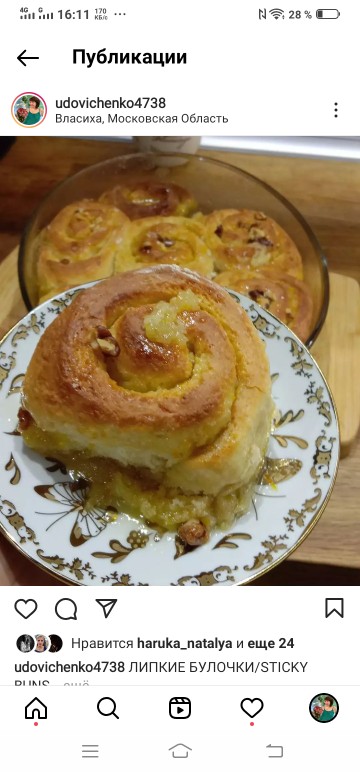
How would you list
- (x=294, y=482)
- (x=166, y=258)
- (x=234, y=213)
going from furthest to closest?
(x=234, y=213)
(x=166, y=258)
(x=294, y=482)
